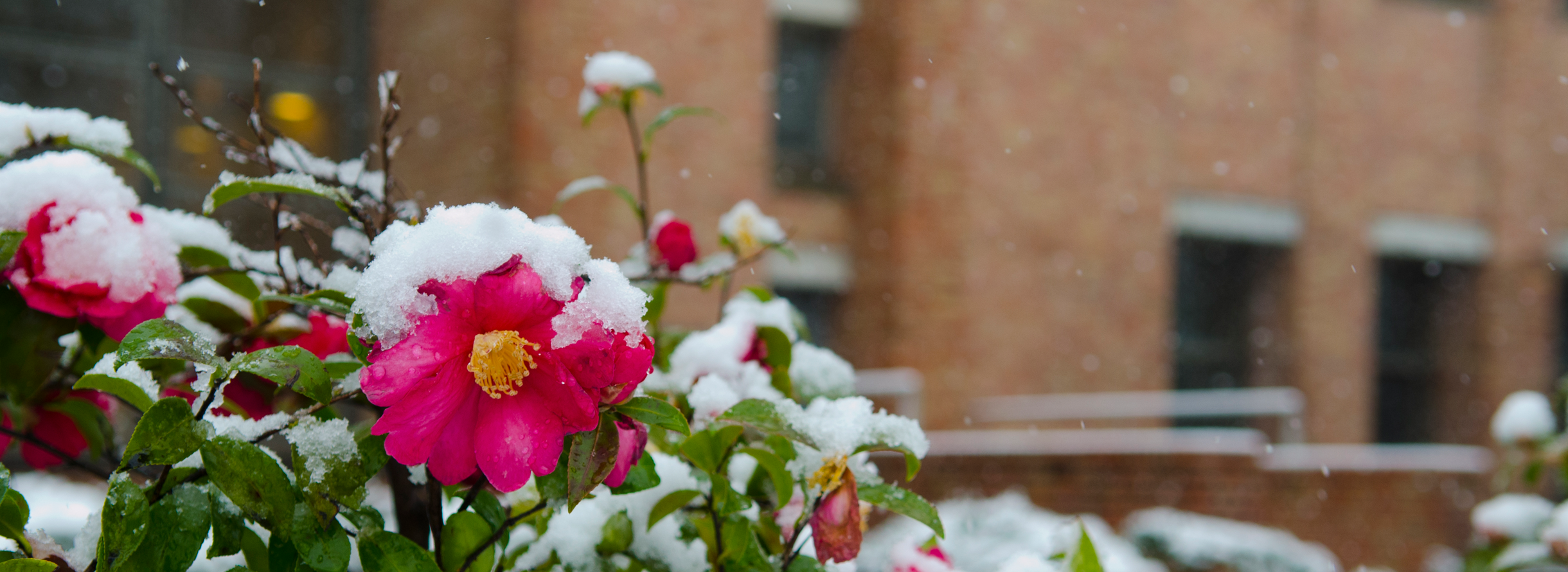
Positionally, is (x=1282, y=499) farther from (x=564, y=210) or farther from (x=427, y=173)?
(x=427, y=173)

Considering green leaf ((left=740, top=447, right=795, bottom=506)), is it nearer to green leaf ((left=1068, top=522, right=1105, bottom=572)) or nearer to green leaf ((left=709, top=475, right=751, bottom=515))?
green leaf ((left=709, top=475, right=751, bottom=515))

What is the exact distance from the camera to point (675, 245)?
1.03 m

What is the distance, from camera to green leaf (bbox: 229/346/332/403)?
1.72 feet

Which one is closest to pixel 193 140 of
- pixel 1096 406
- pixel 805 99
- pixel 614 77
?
pixel 805 99

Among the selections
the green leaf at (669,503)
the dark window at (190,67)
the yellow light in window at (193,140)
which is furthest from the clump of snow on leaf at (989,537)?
the yellow light in window at (193,140)

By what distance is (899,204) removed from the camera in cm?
663

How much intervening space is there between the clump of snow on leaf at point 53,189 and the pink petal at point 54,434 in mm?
190

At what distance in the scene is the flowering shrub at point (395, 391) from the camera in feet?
1.74

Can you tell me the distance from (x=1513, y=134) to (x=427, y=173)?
736cm

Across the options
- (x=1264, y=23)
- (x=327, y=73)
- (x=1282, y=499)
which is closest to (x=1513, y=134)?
(x=1264, y=23)

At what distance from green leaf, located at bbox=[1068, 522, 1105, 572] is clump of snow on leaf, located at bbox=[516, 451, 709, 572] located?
24 cm

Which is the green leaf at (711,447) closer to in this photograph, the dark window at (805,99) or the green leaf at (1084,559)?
the green leaf at (1084,559)

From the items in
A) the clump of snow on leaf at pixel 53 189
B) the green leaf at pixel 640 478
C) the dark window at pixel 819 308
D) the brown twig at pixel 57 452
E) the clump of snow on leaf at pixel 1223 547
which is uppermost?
the clump of snow on leaf at pixel 53 189

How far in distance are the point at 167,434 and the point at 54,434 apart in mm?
426
